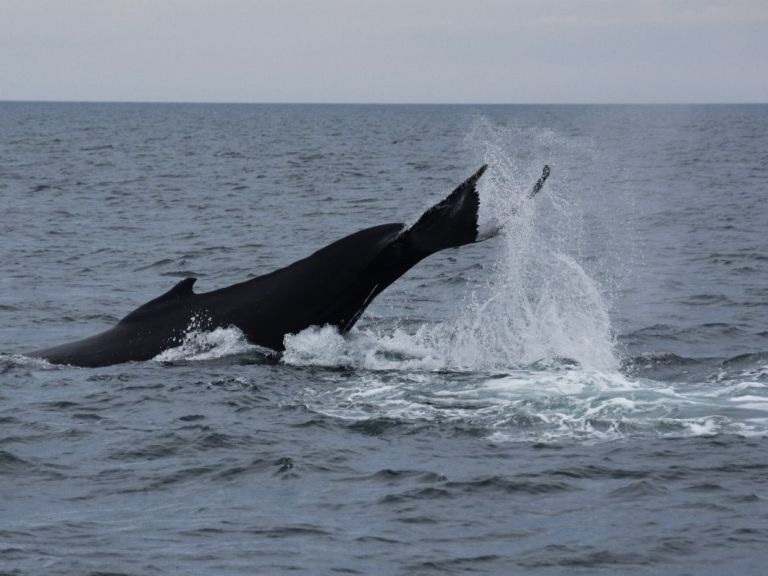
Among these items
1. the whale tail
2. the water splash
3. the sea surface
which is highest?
the whale tail

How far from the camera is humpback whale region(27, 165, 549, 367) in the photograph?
1166cm

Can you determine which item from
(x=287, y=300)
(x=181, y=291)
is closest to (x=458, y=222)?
(x=287, y=300)

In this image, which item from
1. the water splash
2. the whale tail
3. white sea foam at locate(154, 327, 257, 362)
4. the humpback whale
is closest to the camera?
the whale tail

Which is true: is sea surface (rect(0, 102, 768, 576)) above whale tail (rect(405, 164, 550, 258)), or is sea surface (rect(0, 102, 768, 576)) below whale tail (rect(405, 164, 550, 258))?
below

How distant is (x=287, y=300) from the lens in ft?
39.2

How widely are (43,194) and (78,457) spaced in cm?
3111

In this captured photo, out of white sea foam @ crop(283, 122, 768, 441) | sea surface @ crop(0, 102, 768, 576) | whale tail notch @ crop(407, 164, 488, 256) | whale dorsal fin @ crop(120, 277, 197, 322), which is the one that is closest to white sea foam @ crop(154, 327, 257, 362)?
sea surface @ crop(0, 102, 768, 576)

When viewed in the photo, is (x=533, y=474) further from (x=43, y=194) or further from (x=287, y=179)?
(x=287, y=179)

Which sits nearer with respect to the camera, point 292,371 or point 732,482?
point 732,482

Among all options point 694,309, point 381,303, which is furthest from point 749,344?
point 381,303

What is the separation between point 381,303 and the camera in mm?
18344

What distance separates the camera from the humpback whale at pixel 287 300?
11.7m

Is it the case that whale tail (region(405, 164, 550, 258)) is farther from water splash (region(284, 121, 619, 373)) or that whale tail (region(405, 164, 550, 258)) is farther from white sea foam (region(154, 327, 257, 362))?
white sea foam (region(154, 327, 257, 362))

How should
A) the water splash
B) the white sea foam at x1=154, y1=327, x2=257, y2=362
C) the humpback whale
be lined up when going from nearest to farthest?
the humpback whale
the water splash
the white sea foam at x1=154, y1=327, x2=257, y2=362
